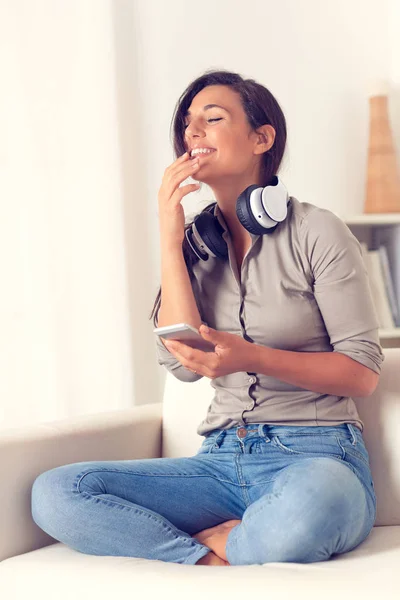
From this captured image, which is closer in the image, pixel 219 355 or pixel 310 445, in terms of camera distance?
pixel 219 355

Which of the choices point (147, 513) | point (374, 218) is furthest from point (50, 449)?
point (374, 218)

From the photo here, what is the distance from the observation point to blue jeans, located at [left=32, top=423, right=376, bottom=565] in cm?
129

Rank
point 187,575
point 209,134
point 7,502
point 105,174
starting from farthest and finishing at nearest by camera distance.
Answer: point 105,174 < point 209,134 < point 7,502 < point 187,575

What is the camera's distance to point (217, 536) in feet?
4.79

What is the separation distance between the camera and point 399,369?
66.9 inches

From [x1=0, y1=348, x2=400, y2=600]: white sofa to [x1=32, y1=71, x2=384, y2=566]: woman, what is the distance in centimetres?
5

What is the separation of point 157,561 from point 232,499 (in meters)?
0.24

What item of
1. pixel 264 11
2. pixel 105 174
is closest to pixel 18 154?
pixel 105 174

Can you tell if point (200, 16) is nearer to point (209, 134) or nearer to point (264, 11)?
point (264, 11)

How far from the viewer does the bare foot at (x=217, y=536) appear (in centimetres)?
142

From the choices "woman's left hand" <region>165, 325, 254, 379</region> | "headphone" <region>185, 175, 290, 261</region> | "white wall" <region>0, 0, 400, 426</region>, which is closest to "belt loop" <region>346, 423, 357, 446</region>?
"woman's left hand" <region>165, 325, 254, 379</region>

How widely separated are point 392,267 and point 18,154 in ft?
4.58

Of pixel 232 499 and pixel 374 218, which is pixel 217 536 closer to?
pixel 232 499

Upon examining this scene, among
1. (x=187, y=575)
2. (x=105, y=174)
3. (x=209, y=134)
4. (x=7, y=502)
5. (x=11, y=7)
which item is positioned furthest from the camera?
(x=105, y=174)
